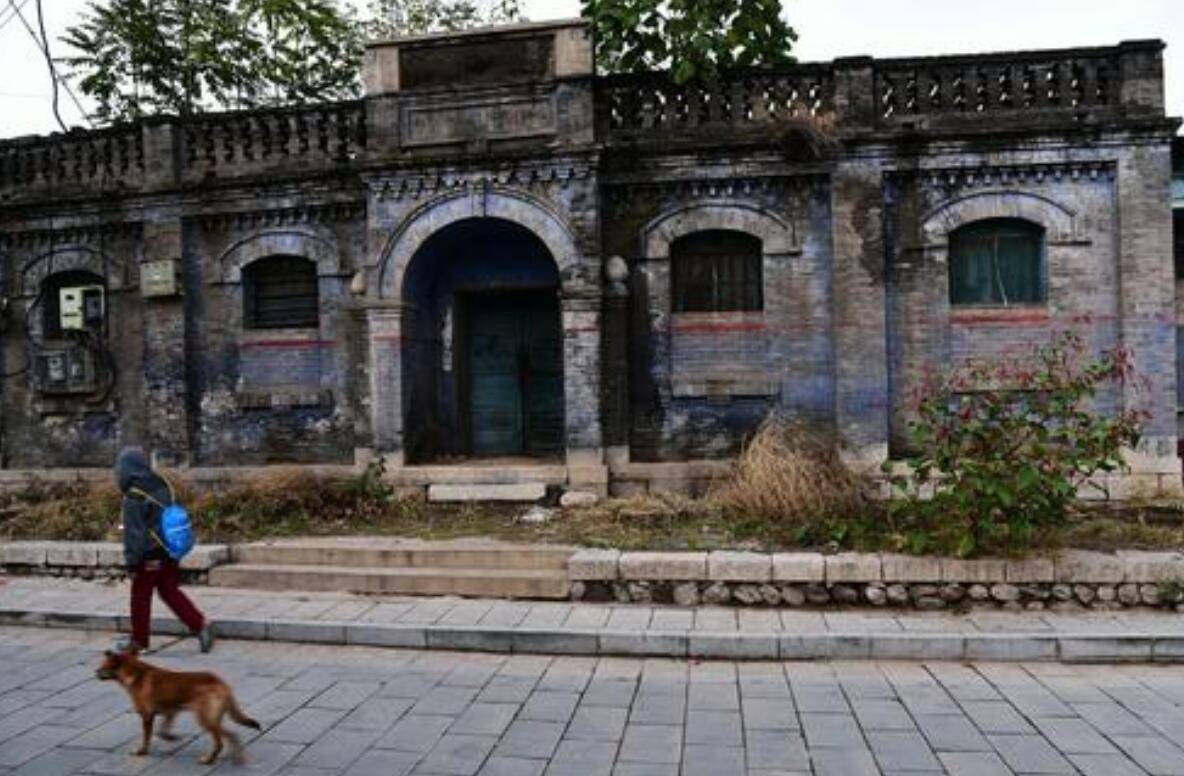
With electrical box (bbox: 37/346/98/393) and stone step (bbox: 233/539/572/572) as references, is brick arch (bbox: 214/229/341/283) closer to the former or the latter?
electrical box (bbox: 37/346/98/393)

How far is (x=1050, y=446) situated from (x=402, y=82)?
9027mm

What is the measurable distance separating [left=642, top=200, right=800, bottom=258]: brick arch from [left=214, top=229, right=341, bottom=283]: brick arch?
4455 millimetres

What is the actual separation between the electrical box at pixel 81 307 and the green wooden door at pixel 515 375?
18.5 ft

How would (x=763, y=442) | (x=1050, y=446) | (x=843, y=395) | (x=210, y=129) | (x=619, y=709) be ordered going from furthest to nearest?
(x=210, y=129)
(x=843, y=395)
(x=763, y=442)
(x=1050, y=446)
(x=619, y=709)

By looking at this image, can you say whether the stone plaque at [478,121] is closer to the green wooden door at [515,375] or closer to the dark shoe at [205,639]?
the green wooden door at [515,375]

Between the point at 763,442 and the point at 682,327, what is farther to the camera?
the point at 682,327

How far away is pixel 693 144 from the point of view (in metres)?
11.3

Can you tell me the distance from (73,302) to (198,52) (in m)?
6.38

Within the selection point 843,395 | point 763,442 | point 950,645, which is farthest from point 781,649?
point 843,395

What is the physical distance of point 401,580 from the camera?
27.2 ft

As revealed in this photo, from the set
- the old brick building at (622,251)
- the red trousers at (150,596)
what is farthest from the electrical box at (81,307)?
the red trousers at (150,596)

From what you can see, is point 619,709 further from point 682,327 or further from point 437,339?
point 437,339

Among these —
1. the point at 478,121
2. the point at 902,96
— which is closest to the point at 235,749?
the point at 478,121

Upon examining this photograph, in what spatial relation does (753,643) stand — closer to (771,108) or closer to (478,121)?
(771,108)
